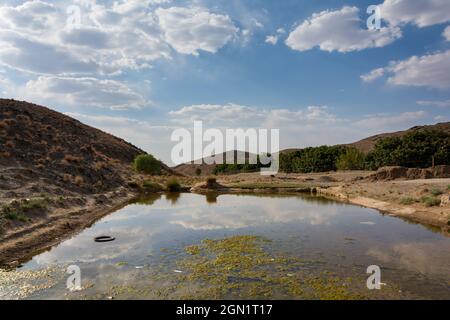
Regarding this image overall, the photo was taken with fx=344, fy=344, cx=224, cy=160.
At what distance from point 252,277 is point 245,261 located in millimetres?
1934

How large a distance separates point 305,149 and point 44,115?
6594 cm

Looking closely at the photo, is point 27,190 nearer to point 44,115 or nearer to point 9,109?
point 9,109

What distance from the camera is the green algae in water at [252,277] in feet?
35.1

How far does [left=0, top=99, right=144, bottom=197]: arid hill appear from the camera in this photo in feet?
95.9

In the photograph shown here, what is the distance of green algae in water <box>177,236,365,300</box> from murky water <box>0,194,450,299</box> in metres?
0.03

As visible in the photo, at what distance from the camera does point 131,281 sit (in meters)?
11.7

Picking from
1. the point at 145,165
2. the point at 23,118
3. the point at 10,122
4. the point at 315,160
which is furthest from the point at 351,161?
the point at 10,122

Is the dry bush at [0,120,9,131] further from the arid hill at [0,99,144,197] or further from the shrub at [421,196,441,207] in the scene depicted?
the shrub at [421,196,441,207]

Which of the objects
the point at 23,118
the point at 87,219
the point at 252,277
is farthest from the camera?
the point at 23,118

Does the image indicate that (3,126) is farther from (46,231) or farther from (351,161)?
(351,161)

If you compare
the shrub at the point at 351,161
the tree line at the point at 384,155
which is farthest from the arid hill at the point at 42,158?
the tree line at the point at 384,155

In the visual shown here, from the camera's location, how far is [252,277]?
12.1 metres

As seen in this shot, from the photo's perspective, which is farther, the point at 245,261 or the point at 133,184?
the point at 133,184
